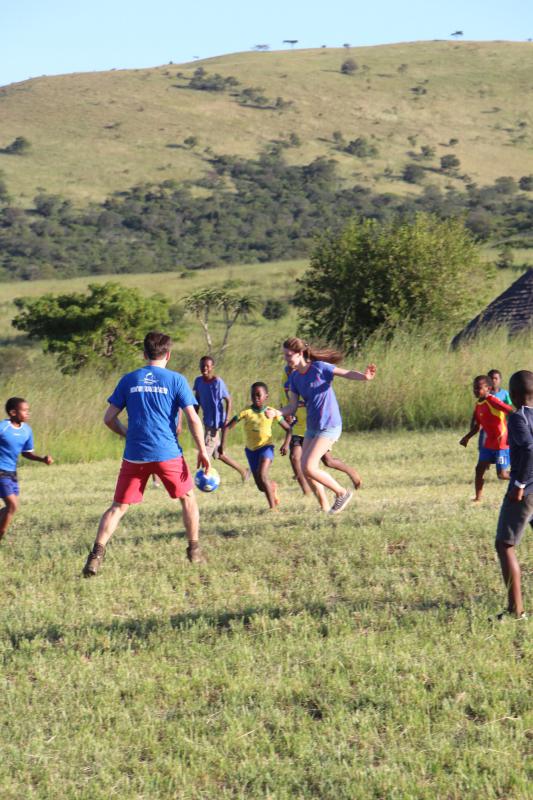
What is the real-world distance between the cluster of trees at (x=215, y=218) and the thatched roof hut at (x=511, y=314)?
5111cm

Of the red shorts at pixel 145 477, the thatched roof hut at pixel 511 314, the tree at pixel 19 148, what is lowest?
the thatched roof hut at pixel 511 314

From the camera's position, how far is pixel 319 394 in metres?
9.66

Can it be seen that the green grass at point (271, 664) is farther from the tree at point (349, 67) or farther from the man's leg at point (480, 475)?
the tree at point (349, 67)

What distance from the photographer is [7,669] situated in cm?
638

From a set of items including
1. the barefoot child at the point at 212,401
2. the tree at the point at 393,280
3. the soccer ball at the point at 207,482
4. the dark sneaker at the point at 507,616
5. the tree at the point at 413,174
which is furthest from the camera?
the tree at the point at 413,174

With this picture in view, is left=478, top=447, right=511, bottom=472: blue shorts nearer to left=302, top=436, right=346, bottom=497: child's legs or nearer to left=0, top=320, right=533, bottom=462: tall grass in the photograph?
left=302, top=436, right=346, bottom=497: child's legs

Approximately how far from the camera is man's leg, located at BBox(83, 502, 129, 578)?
799cm

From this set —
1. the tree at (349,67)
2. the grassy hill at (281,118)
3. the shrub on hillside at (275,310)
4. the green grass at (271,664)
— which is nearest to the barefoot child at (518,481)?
the green grass at (271,664)

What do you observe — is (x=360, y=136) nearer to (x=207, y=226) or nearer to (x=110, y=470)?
(x=207, y=226)

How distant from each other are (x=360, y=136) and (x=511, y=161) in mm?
18822

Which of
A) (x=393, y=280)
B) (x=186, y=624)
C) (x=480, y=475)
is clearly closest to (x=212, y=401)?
(x=480, y=475)

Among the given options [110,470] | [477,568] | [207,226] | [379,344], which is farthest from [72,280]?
[477,568]

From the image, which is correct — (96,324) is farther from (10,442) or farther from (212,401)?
(10,442)

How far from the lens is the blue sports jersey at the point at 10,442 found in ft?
30.7
